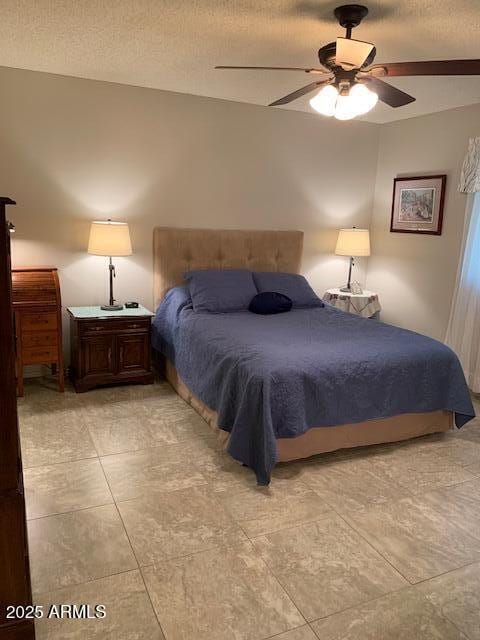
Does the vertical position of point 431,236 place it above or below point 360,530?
above

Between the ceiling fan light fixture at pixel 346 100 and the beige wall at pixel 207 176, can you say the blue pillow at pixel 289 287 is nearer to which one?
the beige wall at pixel 207 176

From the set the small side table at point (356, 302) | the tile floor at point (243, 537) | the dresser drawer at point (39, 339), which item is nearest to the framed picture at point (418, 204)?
the small side table at point (356, 302)

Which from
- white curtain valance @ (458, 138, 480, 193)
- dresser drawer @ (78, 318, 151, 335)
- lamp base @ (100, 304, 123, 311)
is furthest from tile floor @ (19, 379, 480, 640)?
white curtain valance @ (458, 138, 480, 193)

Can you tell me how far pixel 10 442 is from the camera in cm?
148

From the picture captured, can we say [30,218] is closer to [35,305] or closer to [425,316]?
[35,305]

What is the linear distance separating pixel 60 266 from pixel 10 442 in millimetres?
2695

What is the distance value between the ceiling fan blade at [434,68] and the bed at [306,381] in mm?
1536

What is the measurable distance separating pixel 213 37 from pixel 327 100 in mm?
819

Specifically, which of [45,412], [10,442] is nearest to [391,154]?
[45,412]

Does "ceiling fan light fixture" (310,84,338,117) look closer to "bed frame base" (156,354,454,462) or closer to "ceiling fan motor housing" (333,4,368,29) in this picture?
"ceiling fan motor housing" (333,4,368,29)

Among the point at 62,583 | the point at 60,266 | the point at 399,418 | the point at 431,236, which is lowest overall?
the point at 62,583

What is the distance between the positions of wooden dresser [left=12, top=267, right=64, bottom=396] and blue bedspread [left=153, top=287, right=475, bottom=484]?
3.11ft

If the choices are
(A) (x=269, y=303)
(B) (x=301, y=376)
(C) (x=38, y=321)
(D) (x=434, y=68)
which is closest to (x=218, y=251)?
(A) (x=269, y=303)

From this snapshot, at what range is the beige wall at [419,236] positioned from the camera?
13.8ft
